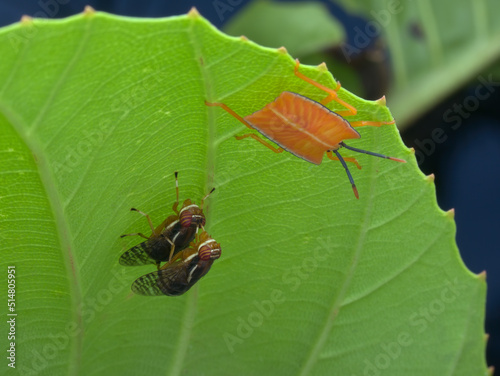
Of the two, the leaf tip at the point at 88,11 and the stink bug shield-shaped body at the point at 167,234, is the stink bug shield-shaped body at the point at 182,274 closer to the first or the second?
the stink bug shield-shaped body at the point at 167,234

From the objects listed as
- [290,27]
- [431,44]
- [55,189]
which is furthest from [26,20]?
Answer: [431,44]

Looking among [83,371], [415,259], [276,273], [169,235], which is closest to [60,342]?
[83,371]

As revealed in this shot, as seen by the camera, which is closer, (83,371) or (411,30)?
(83,371)

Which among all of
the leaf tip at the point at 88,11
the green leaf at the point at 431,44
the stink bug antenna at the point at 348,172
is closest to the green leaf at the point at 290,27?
the green leaf at the point at 431,44

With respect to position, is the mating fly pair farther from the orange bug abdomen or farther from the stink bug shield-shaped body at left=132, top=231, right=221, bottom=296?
the orange bug abdomen

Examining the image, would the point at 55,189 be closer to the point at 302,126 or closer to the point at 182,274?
the point at 182,274

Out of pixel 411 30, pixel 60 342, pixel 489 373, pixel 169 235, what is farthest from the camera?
pixel 411 30

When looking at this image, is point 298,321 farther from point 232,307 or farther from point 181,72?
point 181,72

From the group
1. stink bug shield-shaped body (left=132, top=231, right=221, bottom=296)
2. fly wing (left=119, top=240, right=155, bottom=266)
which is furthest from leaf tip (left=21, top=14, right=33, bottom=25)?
stink bug shield-shaped body (left=132, top=231, right=221, bottom=296)
